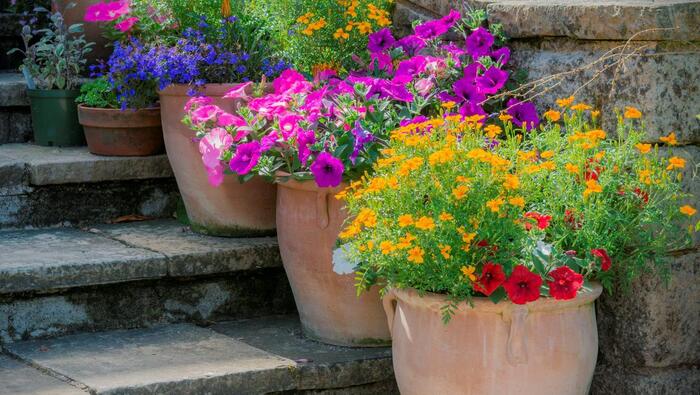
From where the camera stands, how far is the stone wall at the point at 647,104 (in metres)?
3.16

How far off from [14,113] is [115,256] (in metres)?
1.18

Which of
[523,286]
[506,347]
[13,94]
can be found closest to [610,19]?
[523,286]

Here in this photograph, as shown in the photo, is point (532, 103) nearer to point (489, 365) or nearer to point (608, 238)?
point (608, 238)

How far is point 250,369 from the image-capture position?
327cm

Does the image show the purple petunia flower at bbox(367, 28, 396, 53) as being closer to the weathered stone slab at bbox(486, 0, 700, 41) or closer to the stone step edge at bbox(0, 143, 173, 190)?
the weathered stone slab at bbox(486, 0, 700, 41)

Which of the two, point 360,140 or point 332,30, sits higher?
point 332,30

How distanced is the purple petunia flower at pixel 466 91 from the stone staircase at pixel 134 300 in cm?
80

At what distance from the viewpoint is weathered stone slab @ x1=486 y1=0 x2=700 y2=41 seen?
3125mm

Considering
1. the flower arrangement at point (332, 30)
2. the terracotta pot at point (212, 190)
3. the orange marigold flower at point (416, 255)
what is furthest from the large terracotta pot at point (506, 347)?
the flower arrangement at point (332, 30)

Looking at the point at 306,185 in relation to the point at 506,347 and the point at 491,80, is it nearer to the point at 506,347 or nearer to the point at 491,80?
the point at 491,80

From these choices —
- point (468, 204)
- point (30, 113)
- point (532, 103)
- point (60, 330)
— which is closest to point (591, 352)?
point (468, 204)


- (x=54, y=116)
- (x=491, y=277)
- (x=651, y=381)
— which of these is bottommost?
(x=651, y=381)

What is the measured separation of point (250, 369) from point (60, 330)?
680mm

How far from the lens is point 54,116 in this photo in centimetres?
440
